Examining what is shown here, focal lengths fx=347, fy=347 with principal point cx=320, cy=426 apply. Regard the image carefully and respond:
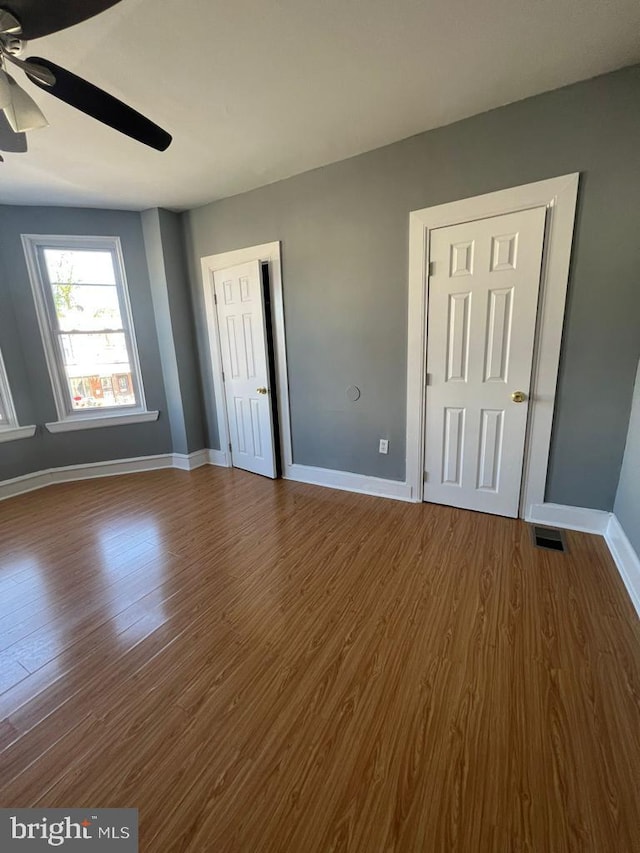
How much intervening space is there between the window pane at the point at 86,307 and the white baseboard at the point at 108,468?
1.45 m

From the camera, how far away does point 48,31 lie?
3.79 ft

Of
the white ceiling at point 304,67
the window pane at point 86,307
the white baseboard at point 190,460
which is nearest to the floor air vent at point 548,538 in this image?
the white ceiling at point 304,67

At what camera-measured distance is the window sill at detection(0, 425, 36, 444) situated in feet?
10.8

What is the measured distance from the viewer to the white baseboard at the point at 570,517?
2260 mm

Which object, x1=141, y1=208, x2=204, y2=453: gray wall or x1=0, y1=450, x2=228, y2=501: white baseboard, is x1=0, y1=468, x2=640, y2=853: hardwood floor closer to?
x1=0, y1=450, x2=228, y2=501: white baseboard

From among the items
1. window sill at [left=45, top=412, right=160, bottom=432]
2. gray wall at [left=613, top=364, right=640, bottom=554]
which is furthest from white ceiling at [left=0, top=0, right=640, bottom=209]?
window sill at [left=45, top=412, right=160, bottom=432]

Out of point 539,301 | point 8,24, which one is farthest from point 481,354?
point 8,24

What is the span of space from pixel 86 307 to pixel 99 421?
1.18 m

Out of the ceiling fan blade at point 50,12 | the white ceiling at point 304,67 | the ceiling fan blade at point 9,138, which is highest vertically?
the white ceiling at point 304,67

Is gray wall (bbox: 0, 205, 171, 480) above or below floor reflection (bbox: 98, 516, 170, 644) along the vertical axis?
above

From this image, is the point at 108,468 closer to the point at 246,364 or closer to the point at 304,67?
the point at 246,364

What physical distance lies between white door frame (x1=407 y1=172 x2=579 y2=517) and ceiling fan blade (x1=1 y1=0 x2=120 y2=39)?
1.94m

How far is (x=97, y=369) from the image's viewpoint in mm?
3705

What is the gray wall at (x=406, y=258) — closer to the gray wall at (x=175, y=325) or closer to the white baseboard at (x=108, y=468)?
the gray wall at (x=175, y=325)
